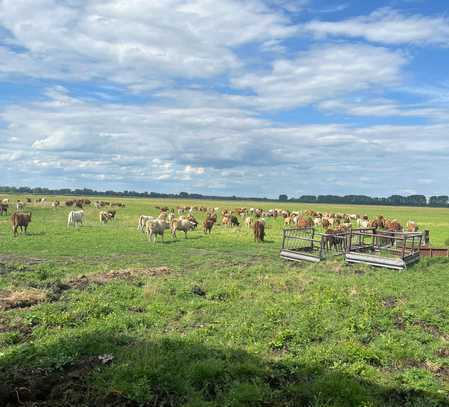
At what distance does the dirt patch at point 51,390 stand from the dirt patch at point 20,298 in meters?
4.38

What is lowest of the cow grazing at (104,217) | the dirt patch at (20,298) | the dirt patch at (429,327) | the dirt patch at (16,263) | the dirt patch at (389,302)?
the dirt patch at (16,263)

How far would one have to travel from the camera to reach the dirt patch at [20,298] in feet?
35.0

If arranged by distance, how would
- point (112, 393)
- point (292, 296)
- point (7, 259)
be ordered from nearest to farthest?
point (112, 393)
point (292, 296)
point (7, 259)

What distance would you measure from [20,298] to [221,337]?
5866 mm

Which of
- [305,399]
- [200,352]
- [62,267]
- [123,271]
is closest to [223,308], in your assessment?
[200,352]

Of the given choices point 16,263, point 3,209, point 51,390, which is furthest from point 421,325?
point 3,209

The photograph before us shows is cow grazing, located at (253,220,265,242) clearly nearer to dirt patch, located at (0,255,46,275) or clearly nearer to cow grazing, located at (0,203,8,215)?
dirt patch, located at (0,255,46,275)

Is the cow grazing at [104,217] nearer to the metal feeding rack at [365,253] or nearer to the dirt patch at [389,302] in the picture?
the metal feeding rack at [365,253]

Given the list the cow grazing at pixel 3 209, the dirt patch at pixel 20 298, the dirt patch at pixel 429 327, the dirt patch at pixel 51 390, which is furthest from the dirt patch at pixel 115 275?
the cow grazing at pixel 3 209

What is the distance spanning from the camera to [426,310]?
1061 cm

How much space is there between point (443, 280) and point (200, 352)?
11343 millimetres

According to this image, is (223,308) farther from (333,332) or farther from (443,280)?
(443,280)

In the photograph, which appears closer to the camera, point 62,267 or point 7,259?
point 62,267

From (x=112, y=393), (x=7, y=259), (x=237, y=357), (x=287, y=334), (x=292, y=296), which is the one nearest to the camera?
(x=112, y=393)
